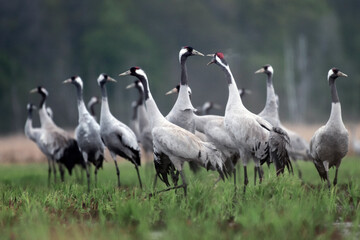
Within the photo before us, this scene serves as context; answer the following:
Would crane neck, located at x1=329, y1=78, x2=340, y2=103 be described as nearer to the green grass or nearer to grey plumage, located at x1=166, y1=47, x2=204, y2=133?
the green grass

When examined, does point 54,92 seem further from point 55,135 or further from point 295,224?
point 295,224

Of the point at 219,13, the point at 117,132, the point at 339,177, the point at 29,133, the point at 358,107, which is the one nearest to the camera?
the point at 117,132

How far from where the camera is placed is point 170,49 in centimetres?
3466

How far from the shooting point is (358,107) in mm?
35562

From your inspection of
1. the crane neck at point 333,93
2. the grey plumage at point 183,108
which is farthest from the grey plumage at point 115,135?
the crane neck at point 333,93

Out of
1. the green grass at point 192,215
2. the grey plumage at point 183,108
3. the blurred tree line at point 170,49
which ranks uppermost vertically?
the blurred tree line at point 170,49

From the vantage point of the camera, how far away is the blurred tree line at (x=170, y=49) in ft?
107

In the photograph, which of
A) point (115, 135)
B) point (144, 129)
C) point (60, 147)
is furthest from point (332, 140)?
point (60, 147)

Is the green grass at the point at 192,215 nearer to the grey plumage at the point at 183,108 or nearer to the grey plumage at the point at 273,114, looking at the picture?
the grey plumage at the point at 183,108

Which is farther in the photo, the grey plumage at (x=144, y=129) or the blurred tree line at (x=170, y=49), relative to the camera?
the blurred tree line at (x=170, y=49)

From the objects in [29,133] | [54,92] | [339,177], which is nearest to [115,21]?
[54,92]

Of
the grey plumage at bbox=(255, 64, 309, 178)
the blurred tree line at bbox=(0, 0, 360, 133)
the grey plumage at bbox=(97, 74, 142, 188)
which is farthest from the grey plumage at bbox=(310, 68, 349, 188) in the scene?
the blurred tree line at bbox=(0, 0, 360, 133)

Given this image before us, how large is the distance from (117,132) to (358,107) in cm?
2903

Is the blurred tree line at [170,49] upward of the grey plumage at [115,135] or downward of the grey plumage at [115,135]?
upward
